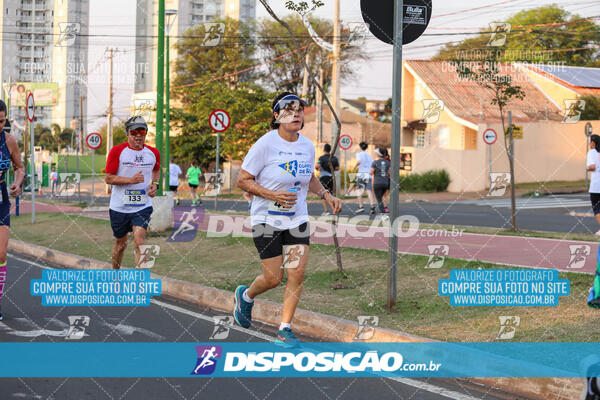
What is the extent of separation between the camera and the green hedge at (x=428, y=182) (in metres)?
37.1

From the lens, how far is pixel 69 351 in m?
6.24

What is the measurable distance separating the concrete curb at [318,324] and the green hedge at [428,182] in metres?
26.1

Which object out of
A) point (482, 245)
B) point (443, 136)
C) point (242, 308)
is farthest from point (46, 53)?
point (242, 308)

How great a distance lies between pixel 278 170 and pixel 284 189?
16 centimetres

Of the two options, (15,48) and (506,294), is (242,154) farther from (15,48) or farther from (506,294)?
(15,48)

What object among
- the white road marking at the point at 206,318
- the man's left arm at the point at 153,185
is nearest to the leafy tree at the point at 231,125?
the man's left arm at the point at 153,185

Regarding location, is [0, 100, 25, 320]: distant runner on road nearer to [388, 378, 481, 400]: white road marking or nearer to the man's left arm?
the man's left arm

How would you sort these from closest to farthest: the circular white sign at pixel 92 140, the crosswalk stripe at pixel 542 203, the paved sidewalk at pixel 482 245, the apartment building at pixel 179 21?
the paved sidewalk at pixel 482 245, the crosswalk stripe at pixel 542 203, the circular white sign at pixel 92 140, the apartment building at pixel 179 21

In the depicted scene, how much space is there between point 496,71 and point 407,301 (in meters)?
7.03

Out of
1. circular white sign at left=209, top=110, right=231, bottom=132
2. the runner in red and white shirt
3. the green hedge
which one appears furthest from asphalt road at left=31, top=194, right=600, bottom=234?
the runner in red and white shirt

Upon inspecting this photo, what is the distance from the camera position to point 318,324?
720cm

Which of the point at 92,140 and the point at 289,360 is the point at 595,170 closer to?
the point at 289,360

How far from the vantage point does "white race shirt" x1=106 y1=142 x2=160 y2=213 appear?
8.60 meters

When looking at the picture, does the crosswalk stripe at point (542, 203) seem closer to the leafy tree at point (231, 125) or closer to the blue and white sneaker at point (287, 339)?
the leafy tree at point (231, 125)
